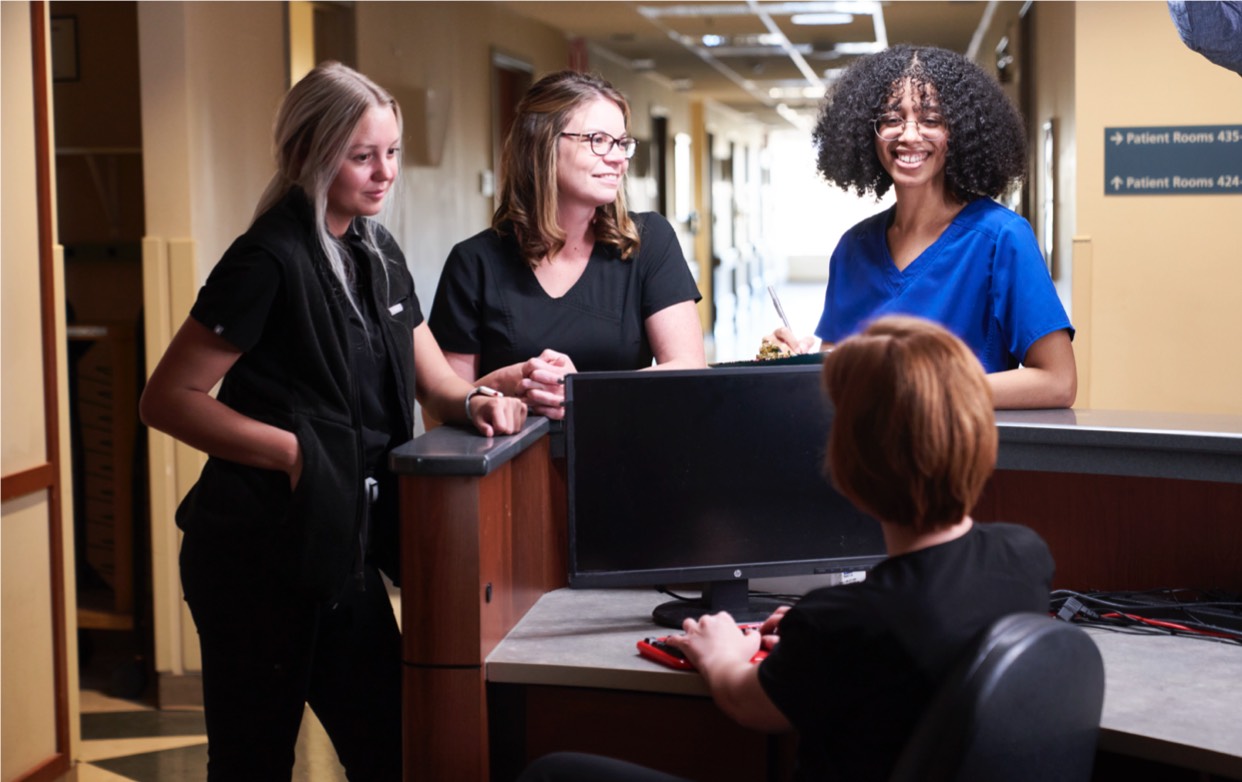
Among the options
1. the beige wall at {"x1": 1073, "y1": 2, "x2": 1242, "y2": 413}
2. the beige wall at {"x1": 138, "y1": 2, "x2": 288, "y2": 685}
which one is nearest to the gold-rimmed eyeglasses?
the beige wall at {"x1": 138, "y1": 2, "x2": 288, "y2": 685}

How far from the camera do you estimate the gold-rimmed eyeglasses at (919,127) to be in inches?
93.0

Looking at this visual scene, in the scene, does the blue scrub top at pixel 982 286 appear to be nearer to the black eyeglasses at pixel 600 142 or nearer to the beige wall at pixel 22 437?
the black eyeglasses at pixel 600 142

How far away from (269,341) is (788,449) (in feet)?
2.51

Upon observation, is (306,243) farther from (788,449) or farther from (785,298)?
(785,298)

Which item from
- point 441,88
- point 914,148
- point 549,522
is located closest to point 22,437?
point 549,522

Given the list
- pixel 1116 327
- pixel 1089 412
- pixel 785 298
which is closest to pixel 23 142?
pixel 1089 412

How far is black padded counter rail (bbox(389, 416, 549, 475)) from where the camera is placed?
6.05ft

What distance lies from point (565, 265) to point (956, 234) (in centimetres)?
69

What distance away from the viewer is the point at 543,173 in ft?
7.98

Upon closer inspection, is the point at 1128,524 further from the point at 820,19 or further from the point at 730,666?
the point at 820,19

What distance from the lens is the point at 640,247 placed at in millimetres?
2531

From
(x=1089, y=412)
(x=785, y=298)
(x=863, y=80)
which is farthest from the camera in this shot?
(x=785, y=298)

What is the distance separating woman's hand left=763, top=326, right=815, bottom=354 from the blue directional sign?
3240mm

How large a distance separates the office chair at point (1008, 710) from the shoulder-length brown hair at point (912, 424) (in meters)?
0.16
